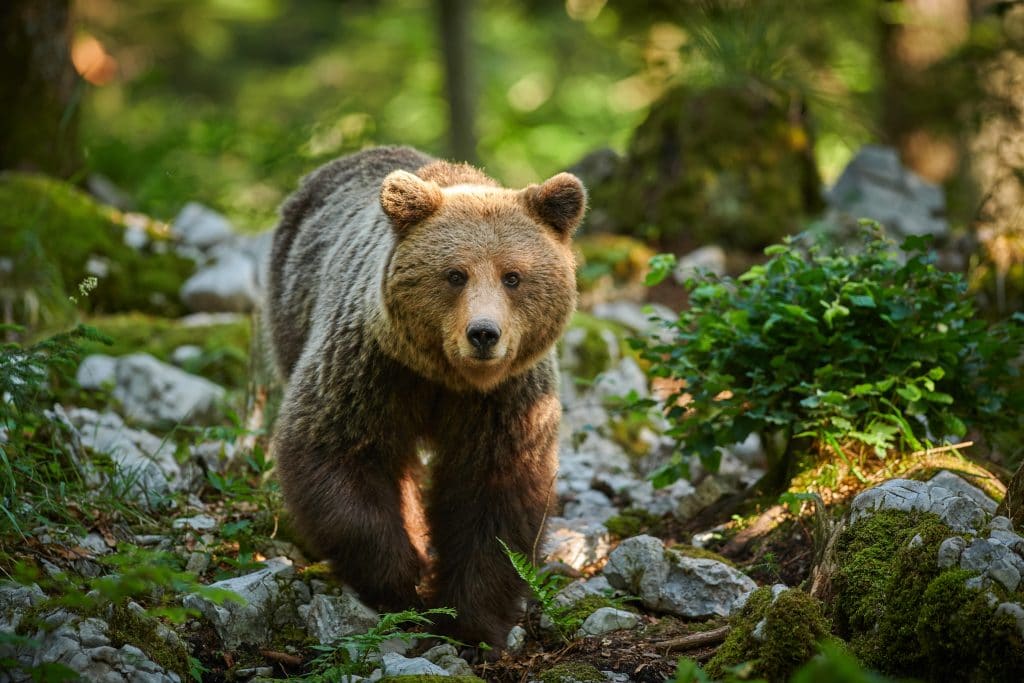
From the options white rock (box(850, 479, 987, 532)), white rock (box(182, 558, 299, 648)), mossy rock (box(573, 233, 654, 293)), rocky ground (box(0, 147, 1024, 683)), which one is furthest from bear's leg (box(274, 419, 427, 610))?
mossy rock (box(573, 233, 654, 293))

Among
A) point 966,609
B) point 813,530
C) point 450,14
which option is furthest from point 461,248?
point 450,14

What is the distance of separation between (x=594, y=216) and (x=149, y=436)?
5434 mm

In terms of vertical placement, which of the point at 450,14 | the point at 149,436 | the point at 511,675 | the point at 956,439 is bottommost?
the point at 511,675

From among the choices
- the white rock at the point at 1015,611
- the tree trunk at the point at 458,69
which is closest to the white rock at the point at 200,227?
the tree trunk at the point at 458,69

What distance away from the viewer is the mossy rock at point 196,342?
820 centimetres

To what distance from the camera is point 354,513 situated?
4887mm

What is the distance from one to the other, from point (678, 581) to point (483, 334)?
5.07ft

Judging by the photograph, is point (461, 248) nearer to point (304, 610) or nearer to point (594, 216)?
point (304, 610)

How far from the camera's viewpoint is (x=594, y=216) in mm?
10570

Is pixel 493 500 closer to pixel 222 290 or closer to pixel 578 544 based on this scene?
pixel 578 544

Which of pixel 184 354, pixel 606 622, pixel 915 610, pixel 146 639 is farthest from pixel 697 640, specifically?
pixel 184 354

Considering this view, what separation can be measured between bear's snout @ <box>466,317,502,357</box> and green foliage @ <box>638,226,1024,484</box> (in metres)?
1.44

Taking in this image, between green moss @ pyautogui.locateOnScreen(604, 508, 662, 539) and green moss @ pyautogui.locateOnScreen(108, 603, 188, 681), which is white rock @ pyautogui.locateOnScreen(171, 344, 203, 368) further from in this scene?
green moss @ pyautogui.locateOnScreen(108, 603, 188, 681)

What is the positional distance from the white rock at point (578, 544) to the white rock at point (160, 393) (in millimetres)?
2838
